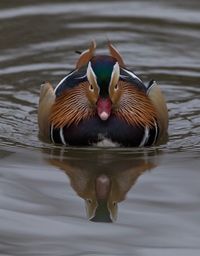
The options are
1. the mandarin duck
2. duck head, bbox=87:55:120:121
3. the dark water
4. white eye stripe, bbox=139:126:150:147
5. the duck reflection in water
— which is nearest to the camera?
the dark water

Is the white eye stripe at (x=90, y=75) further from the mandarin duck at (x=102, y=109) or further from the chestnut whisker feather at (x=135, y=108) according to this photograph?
the chestnut whisker feather at (x=135, y=108)

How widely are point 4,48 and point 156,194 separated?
4487 mm

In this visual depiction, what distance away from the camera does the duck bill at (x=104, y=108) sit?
869cm

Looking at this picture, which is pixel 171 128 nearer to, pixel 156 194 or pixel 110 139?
pixel 110 139

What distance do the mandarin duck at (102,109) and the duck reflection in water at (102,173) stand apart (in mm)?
128

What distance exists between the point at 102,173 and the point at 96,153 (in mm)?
370

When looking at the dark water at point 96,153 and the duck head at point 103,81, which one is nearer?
the dark water at point 96,153

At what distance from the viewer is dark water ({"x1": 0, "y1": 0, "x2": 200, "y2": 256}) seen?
23.1 ft

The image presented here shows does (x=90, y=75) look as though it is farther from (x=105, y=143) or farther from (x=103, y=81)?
(x=105, y=143)

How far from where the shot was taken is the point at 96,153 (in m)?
8.85

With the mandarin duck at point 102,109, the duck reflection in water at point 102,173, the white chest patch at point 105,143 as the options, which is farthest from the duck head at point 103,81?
the duck reflection in water at point 102,173

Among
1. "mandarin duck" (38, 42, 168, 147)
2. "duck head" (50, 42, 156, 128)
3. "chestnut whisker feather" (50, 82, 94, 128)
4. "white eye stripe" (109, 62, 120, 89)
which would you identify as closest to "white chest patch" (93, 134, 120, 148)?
"mandarin duck" (38, 42, 168, 147)

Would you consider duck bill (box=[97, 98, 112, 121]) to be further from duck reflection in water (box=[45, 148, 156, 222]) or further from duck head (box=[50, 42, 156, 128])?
duck reflection in water (box=[45, 148, 156, 222])

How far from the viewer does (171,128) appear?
9.68m
